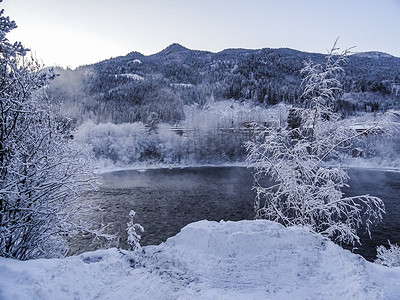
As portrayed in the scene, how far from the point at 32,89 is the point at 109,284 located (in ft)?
21.5

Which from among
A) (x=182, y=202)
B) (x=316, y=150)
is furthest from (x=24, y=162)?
(x=182, y=202)

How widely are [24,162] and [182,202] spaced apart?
3423 centimetres

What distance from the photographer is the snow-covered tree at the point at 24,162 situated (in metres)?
7.03

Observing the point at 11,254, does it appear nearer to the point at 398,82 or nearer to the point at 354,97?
the point at 354,97

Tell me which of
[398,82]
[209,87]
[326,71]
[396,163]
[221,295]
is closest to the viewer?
[221,295]

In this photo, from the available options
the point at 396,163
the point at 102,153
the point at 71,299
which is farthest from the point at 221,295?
the point at 396,163

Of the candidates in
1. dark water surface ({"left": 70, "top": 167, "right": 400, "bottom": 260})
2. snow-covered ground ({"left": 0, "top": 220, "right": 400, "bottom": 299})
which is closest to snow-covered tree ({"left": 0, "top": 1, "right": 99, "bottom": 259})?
snow-covered ground ({"left": 0, "top": 220, "right": 400, "bottom": 299})

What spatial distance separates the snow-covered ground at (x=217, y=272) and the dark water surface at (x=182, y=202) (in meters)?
11.9

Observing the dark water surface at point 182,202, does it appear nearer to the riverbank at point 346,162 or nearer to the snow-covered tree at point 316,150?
the riverbank at point 346,162

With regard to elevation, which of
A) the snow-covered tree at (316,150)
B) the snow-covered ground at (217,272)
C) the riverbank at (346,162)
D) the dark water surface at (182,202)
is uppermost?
the snow-covered tree at (316,150)

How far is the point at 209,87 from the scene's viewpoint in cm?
19538

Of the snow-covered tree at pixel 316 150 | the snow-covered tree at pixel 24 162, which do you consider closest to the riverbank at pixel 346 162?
the snow-covered tree at pixel 316 150

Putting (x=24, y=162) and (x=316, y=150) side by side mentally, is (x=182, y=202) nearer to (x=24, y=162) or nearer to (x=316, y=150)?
(x=316, y=150)

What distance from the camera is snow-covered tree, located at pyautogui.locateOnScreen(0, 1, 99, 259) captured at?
277 inches
